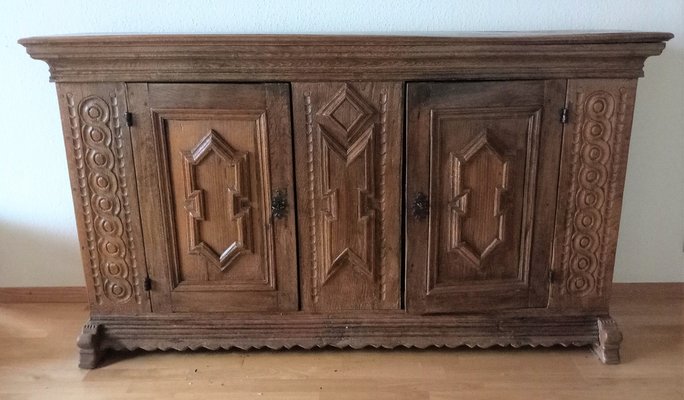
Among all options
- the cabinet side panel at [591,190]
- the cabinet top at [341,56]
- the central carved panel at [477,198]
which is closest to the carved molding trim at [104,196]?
the cabinet top at [341,56]

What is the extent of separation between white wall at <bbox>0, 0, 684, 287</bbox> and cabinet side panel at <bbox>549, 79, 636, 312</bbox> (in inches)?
17.2

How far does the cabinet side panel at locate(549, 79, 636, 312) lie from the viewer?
1536mm

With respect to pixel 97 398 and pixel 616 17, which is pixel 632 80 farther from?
pixel 97 398

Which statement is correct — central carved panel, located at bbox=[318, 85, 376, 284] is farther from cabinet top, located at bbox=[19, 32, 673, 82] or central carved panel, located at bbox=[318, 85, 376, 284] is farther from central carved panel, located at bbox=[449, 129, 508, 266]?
central carved panel, located at bbox=[449, 129, 508, 266]

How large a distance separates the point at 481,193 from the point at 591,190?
0.30 m

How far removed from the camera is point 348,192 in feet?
5.20

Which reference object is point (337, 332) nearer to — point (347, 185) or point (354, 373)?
point (354, 373)

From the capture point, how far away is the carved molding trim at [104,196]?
1.54m

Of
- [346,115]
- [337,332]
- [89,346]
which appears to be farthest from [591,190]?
[89,346]

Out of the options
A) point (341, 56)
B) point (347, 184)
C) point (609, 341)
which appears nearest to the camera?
point (341, 56)

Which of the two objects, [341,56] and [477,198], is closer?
[341,56]

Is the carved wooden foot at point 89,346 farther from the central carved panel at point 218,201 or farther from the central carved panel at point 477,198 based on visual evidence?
the central carved panel at point 477,198

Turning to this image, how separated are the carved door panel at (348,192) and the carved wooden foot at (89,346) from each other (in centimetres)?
61

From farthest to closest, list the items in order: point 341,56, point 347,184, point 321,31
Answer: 1. point 321,31
2. point 347,184
3. point 341,56
